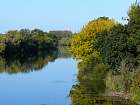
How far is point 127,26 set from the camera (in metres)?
40.4

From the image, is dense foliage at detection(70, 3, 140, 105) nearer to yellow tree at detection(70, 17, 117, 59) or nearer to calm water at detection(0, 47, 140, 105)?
calm water at detection(0, 47, 140, 105)

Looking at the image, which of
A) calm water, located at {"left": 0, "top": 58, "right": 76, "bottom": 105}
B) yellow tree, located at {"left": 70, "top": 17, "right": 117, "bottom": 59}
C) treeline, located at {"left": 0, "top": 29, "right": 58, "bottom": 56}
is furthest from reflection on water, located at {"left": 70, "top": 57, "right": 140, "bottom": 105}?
treeline, located at {"left": 0, "top": 29, "right": 58, "bottom": 56}

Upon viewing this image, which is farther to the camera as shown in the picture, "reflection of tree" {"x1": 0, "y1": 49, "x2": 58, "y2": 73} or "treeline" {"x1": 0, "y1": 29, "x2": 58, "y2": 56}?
"treeline" {"x1": 0, "y1": 29, "x2": 58, "y2": 56}

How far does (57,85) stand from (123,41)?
366 inches

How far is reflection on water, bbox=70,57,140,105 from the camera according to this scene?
2941 centimetres

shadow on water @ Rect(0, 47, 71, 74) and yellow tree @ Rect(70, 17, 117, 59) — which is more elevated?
yellow tree @ Rect(70, 17, 117, 59)

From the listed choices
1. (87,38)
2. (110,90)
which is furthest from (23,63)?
(110,90)

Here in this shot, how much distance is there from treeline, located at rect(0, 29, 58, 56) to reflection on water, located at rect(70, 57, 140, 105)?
6997 cm

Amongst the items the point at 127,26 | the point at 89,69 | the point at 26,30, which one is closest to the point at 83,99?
the point at 127,26

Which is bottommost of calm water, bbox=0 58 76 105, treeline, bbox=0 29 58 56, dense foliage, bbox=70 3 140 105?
calm water, bbox=0 58 76 105

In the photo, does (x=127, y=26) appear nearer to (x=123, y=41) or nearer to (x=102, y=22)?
(x=123, y=41)

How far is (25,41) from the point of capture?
435 ft

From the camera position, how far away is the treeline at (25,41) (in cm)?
11734

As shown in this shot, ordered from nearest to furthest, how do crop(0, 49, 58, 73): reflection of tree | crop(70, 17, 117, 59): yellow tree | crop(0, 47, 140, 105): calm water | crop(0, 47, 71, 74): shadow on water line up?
crop(0, 47, 140, 105): calm water, crop(70, 17, 117, 59): yellow tree, crop(0, 47, 71, 74): shadow on water, crop(0, 49, 58, 73): reflection of tree
